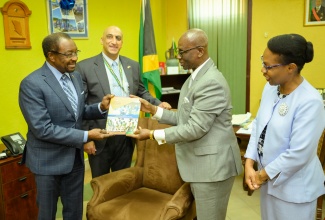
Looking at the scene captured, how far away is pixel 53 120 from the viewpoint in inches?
73.7

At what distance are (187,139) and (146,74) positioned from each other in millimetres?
1899

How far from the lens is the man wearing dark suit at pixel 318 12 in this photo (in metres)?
4.38

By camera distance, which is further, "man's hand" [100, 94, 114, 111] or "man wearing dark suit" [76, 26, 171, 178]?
"man wearing dark suit" [76, 26, 171, 178]

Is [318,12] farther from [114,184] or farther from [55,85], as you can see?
[55,85]

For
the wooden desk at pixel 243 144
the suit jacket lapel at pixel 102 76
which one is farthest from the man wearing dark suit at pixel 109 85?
the wooden desk at pixel 243 144

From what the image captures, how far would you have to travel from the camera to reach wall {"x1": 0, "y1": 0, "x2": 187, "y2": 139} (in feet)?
9.98

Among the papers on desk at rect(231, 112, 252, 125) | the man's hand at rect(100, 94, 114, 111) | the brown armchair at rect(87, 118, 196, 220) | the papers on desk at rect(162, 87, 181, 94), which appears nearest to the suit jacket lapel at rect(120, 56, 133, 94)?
the brown armchair at rect(87, 118, 196, 220)

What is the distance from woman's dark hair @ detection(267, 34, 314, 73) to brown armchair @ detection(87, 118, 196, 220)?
3.49 feet

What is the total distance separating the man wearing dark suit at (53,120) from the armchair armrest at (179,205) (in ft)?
2.03

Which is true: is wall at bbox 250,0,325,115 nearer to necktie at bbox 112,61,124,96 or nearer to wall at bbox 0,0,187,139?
wall at bbox 0,0,187,139

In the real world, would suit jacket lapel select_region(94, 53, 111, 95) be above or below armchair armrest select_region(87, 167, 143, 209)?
above

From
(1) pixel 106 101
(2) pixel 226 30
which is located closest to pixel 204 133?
(1) pixel 106 101

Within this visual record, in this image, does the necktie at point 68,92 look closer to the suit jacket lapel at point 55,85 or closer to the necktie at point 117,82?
the suit jacket lapel at point 55,85

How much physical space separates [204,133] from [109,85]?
1034mm
